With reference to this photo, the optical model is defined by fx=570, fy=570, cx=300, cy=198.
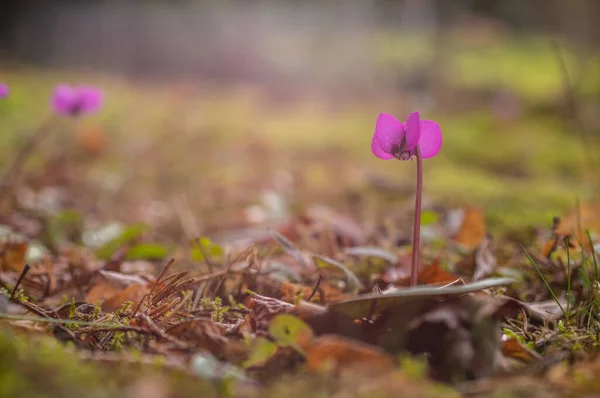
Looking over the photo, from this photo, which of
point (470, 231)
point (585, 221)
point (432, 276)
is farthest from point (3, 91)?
point (585, 221)

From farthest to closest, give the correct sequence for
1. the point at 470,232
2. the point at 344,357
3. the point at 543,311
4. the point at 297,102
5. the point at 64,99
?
the point at 297,102 < the point at 64,99 < the point at 470,232 < the point at 543,311 < the point at 344,357

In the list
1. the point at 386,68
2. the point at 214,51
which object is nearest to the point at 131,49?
the point at 214,51

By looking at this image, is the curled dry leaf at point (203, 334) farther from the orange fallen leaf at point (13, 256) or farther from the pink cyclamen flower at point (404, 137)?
the orange fallen leaf at point (13, 256)

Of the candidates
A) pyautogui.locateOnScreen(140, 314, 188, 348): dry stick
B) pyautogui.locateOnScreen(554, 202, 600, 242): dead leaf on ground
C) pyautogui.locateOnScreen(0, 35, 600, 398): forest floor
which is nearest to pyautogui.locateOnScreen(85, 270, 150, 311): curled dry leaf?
pyautogui.locateOnScreen(0, 35, 600, 398): forest floor

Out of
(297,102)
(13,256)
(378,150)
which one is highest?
(297,102)

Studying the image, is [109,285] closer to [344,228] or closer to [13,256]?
[13,256]

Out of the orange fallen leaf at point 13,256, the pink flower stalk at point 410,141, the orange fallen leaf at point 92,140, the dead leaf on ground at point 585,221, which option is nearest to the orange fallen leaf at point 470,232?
the dead leaf on ground at point 585,221
